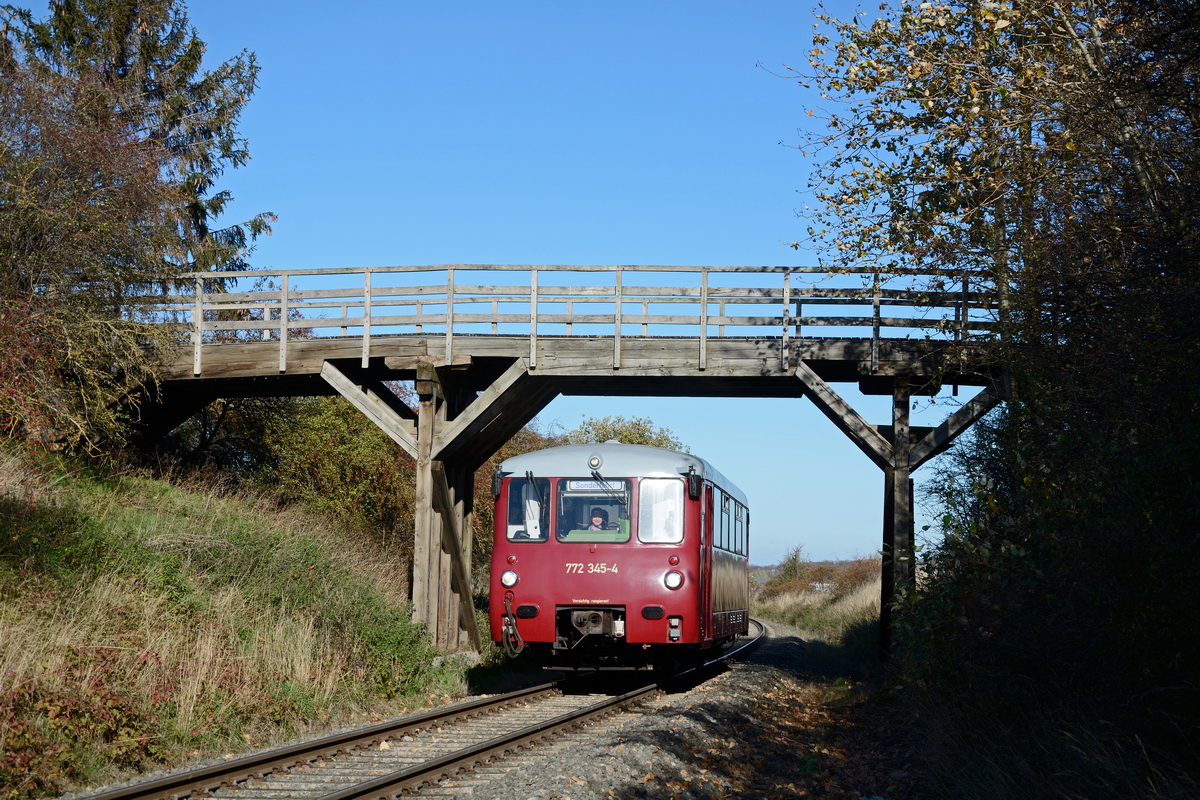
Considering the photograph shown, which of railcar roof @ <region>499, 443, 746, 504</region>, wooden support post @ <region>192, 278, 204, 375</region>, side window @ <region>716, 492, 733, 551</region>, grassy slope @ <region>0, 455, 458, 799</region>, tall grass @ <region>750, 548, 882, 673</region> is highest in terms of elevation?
wooden support post @ <region>192, 278, 204, 375</region>

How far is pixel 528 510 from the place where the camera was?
46.6ft

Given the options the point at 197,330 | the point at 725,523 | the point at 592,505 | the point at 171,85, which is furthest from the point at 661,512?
the point at 171,85

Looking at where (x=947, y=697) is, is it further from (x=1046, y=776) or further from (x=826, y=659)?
(x=826, y=659)

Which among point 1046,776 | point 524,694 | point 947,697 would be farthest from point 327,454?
point 1046,776

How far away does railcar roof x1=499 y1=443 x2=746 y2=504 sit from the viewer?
1407 centimetres

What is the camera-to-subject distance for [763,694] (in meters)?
15.3

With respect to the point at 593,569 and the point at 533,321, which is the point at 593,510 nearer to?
the point at 593,569

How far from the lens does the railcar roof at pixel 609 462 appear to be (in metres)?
14.1

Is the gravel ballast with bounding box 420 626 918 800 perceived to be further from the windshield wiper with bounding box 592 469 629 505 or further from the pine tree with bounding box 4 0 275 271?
the pine tree with bounding box 4 0 275 271

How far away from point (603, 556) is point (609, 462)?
1.24m

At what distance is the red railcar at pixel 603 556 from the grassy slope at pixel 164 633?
6.43 feet

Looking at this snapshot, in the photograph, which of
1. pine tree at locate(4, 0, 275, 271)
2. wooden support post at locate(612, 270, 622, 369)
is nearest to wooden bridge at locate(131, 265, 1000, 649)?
wooden support post at locate(612, 270, 622, 369)

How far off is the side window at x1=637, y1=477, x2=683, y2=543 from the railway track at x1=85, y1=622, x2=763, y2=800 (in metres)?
2.08

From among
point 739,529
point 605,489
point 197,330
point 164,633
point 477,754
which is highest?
point 197,330
